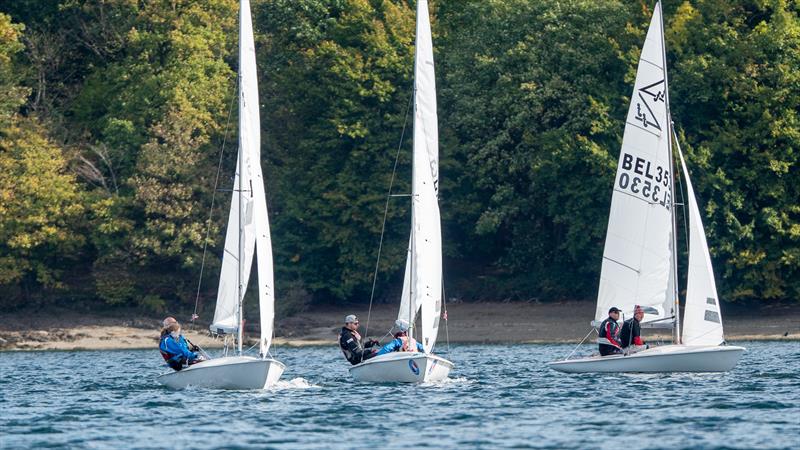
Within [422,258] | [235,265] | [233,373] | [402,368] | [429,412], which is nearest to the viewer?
[429,412]

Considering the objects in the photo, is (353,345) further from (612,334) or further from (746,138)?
→ (746,138)

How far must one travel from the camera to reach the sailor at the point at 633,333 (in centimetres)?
3500

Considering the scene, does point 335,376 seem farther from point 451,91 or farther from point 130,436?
point 451,91

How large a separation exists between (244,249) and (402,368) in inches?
169

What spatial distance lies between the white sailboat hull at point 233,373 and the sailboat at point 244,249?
21 millimetres

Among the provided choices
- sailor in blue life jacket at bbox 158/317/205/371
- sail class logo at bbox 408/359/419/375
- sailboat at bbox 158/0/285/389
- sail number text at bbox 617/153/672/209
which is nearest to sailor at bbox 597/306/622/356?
sail number text at bbox 617/153/672/209

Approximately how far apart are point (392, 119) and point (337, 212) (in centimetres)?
460

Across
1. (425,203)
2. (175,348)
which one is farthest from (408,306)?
(175,348)

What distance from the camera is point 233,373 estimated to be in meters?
32.7

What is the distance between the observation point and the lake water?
2542 cm

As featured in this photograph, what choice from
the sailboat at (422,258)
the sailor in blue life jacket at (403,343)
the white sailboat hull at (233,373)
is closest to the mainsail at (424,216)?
the sailboat at (422,258)

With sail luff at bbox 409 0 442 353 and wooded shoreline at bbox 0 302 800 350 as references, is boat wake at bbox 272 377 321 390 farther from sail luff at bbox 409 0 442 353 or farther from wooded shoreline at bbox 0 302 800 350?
wooded shoreline at bbox 0 302 800 350

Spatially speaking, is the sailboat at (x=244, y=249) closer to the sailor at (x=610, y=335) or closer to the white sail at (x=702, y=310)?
the sailor at (x=610, y=335)

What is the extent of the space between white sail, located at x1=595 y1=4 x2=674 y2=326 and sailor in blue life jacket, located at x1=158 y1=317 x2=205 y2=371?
31.9ft
